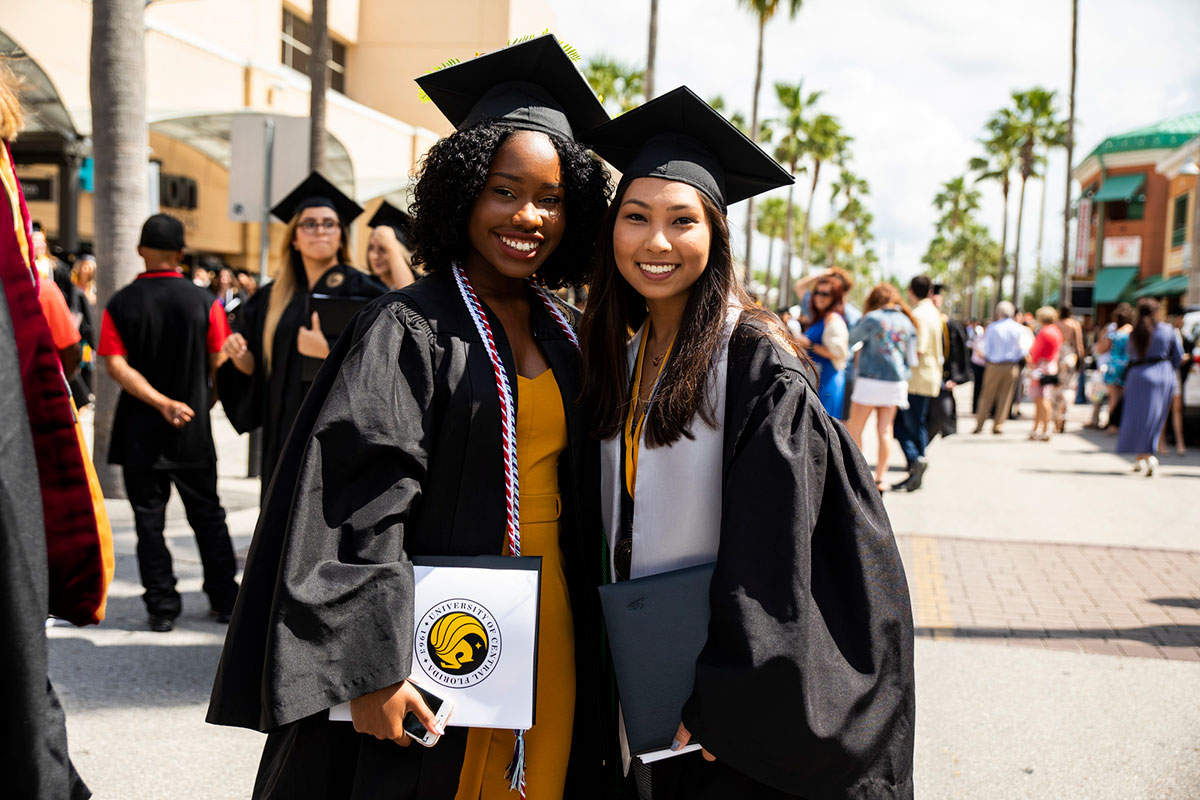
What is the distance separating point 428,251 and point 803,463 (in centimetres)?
102

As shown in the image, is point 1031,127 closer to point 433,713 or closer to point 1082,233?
point 1082,233

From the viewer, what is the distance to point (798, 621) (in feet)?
5.97

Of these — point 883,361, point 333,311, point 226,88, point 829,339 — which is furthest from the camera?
point 226,88

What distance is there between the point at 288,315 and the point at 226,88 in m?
17.0

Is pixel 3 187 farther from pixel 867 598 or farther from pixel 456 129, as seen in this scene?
pixel 867 598

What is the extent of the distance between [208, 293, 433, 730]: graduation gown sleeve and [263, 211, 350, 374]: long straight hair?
2.82 m

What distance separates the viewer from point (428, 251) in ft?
7.70

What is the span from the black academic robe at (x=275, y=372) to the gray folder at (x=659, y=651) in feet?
9.03

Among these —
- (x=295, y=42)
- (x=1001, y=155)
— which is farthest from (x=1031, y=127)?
(x=295, y=42)

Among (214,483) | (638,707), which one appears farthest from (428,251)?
(214,483)

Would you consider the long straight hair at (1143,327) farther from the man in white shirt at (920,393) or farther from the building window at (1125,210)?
the building window at (1125,210)

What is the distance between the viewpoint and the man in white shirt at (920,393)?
30.3 ft

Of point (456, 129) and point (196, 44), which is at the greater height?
point (196, 44)

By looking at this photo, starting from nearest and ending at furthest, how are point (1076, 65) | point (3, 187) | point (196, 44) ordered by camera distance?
point (3, 187) → point (196, 44) → point (1076, 65)
